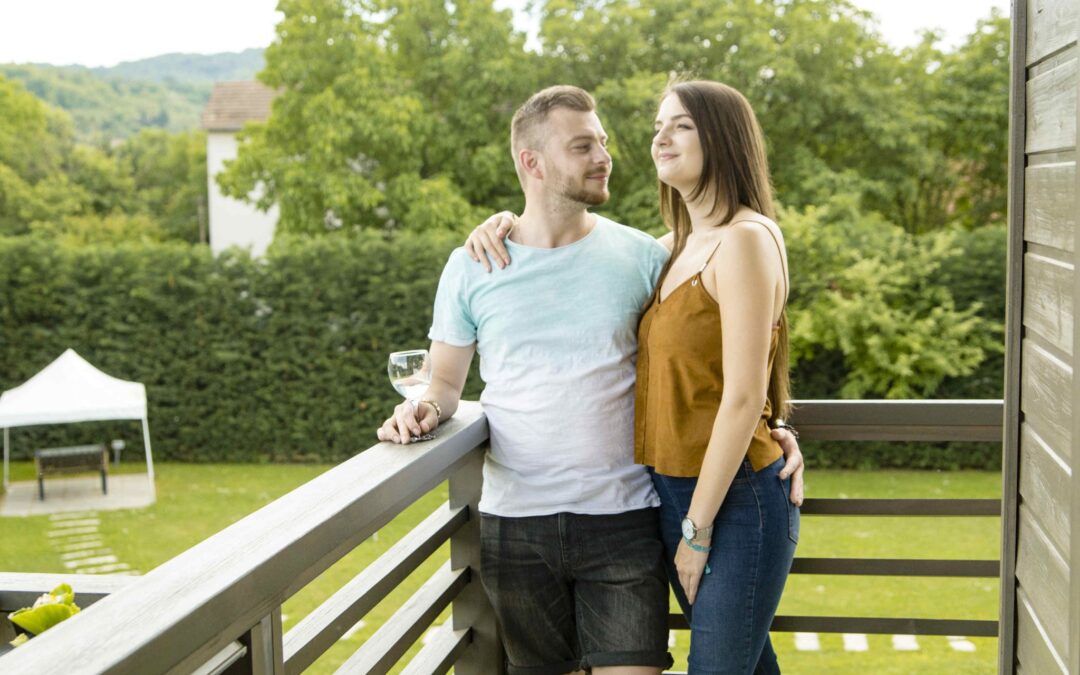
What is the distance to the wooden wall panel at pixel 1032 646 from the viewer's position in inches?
51.8

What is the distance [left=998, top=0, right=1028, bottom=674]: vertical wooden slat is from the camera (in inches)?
Answer: 57.8

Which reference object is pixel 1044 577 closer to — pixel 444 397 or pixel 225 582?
pixel 225 582

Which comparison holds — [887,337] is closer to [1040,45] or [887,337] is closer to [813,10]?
[813,10]

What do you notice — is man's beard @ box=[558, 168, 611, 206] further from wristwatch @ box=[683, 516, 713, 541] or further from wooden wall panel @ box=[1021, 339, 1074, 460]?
wooden wall panel @ box=[1021, 339, 1074, 460]

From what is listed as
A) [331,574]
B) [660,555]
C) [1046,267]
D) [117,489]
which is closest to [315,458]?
[117,489]

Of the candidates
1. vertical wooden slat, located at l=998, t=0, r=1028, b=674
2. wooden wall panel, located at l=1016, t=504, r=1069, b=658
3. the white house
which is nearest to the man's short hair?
vertical wooden slat, located at l=998, t=0, r=1028, b=674

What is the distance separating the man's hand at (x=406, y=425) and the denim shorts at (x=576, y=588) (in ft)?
0.97

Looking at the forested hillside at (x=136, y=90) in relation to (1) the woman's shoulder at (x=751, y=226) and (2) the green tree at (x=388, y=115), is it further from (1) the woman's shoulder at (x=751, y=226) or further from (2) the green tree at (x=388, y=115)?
(1) the woman's shoulder at (x=751, y=226)

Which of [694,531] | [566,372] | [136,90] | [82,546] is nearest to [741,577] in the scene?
[694,531]

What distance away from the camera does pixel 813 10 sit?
543 inches

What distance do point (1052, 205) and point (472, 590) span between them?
1.27m

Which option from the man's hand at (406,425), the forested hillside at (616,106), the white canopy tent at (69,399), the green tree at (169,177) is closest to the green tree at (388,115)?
the forested hillside at (616,106)

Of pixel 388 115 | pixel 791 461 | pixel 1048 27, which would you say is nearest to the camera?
pixel 1048 27

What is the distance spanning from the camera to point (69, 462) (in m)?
10.3
